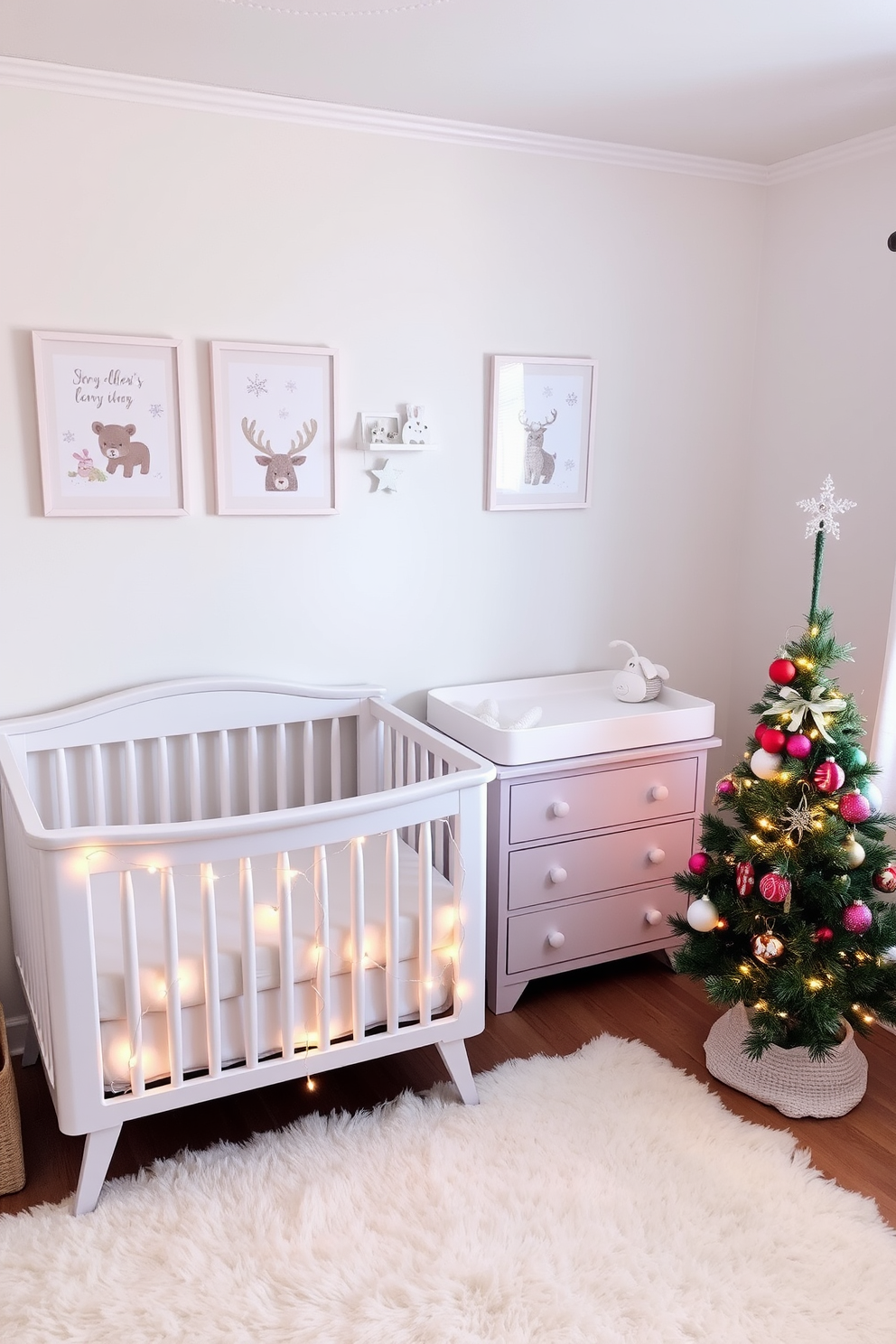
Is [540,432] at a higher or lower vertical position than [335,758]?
higher

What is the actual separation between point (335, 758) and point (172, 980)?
904mm

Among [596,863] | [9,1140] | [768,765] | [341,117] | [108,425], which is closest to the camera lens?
[9,1140]

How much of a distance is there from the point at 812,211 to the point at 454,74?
3.93 feet

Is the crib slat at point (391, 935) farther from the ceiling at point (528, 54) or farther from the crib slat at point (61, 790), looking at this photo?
the ceiling at point (528, 54)

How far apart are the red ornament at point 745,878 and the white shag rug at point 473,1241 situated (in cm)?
48

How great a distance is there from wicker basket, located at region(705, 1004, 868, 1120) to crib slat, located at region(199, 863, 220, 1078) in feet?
3.79

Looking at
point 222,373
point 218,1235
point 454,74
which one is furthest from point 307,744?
point 454,74

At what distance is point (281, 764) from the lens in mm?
2662

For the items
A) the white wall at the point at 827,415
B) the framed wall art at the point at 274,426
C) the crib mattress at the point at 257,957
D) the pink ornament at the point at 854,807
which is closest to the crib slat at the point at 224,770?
the crib mattress at the point at 257,957

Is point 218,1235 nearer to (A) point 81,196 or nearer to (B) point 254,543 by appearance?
(B) point 254,543

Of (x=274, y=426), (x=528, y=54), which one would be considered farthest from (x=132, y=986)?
(x=528, y=54)

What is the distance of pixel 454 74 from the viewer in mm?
2248

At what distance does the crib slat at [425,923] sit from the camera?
2.13 metres

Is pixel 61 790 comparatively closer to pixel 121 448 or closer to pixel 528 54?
pixel 121 448
